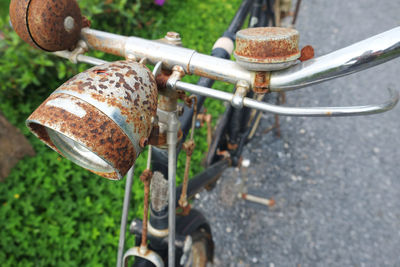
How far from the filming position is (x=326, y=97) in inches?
128

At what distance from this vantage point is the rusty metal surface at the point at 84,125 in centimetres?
50

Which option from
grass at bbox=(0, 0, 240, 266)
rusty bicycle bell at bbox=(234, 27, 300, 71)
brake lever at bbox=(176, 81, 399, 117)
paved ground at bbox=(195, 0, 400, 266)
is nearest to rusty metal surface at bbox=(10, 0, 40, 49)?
brake lever at bbox=(176, 81, 399, 117)

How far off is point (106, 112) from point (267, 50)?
36 centimetres

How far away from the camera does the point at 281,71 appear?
0.69m

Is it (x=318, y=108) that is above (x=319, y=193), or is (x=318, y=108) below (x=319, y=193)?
above

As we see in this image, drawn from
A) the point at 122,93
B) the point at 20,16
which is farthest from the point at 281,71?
the point at 20,16

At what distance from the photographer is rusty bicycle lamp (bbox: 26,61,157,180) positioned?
0.50 meters

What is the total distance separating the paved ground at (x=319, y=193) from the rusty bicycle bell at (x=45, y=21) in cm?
175

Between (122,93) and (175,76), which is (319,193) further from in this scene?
(122,93)

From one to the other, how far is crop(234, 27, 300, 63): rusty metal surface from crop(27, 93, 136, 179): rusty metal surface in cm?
32

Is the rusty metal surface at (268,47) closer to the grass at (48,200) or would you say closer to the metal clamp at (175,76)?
the metal clamp at (175,76)

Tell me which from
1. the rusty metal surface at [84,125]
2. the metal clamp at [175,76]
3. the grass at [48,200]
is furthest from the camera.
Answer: the grass at [48,200]

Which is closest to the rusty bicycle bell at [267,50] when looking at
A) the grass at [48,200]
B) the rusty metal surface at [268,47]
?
the rusty metal surface at [268,47]

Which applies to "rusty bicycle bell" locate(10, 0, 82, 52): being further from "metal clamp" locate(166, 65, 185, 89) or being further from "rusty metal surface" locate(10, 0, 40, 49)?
"metal clamp" locate(166, 65, 185, 89)
